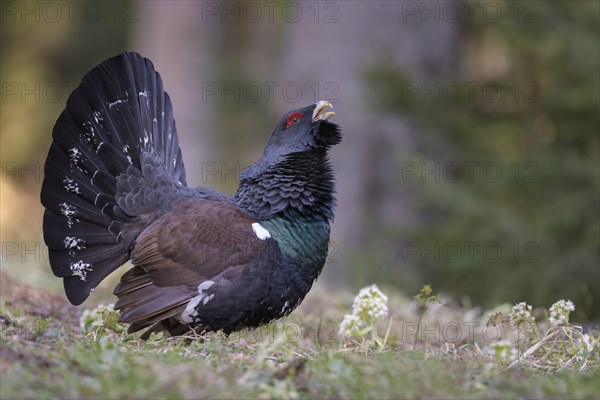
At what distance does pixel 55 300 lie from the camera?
6.72 m

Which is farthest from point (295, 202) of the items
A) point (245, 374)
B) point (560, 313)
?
point (245, 374)

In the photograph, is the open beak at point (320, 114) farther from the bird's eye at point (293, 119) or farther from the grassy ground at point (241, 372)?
the grassy ground at point (241, 372)

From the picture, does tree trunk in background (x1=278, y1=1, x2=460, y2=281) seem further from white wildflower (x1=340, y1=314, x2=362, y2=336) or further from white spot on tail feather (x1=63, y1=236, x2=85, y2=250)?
white wildflower (x1=340, y1=314, x2=362, y2=336)

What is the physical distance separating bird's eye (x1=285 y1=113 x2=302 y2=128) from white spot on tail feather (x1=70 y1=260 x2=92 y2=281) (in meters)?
1.71

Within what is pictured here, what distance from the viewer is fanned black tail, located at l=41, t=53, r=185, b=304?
18.7 ft

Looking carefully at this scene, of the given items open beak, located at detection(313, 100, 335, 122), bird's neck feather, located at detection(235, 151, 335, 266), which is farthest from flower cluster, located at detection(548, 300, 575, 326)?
open beak, located at detection(313, 100, 335, 122)

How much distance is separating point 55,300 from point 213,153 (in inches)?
440

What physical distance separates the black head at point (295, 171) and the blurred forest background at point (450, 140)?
291 centimetres

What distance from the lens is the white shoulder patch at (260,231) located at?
5221 mm

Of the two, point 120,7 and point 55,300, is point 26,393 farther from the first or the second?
point 120,7

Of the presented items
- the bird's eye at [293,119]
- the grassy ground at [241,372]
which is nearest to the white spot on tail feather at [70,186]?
the grassy ground at [241,372]

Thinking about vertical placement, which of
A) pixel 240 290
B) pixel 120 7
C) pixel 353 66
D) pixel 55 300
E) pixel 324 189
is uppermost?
pixel 120 7

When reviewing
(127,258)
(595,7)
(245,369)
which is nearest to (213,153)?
(595,7)

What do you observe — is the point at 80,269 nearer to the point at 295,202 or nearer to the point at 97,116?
the point at 97,116
